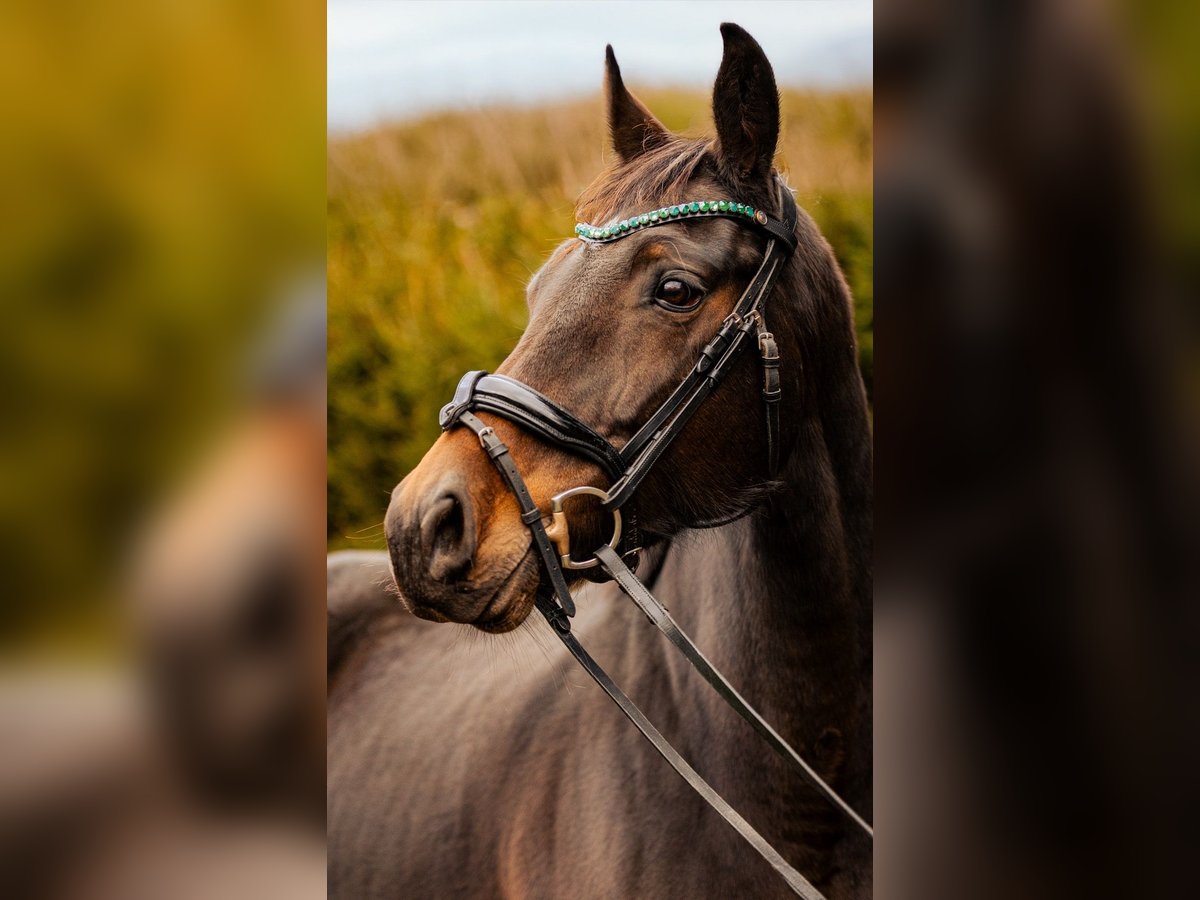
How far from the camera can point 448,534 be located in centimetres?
148

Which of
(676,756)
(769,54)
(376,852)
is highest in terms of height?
(769,54)

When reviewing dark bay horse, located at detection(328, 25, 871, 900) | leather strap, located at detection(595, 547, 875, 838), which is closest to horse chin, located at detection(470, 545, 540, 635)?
dark bay horse, located at detection(328, 25, 871, 900)

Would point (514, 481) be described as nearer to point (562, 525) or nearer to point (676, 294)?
point (562, 525)

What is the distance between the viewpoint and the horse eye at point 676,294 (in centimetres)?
161

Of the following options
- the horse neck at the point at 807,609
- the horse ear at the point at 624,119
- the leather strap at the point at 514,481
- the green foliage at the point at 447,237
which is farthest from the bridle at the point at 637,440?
the green foliage at the point at 447,237

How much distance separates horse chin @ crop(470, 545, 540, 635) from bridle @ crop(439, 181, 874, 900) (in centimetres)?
3

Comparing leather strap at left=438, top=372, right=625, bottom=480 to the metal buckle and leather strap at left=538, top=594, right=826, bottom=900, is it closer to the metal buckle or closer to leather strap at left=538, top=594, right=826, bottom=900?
the metal buckle

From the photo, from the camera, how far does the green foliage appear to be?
208 centimetres
